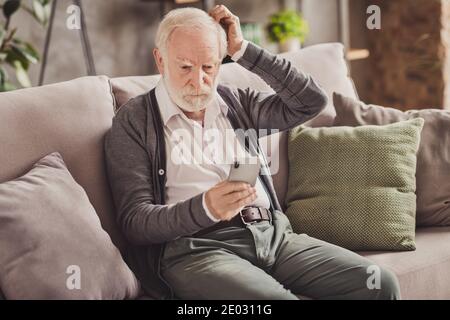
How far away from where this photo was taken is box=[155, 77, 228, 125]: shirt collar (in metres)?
1.76

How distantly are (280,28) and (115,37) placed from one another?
1009 mm

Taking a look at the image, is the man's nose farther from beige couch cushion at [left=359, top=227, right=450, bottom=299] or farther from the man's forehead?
beige couch cushion at [left=359, top=227, right=450, bottom=299]

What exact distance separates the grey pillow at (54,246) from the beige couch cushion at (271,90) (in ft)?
1.43

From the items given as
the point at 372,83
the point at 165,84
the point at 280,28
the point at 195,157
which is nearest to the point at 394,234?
the point at 195,157

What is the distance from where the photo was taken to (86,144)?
5.88ft

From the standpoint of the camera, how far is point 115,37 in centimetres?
391

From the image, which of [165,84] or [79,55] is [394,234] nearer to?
[165,84]

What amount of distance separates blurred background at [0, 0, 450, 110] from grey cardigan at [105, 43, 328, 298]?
145 cm

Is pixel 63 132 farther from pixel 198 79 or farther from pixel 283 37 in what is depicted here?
pixel 283 37

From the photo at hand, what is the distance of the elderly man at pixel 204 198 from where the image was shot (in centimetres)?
156

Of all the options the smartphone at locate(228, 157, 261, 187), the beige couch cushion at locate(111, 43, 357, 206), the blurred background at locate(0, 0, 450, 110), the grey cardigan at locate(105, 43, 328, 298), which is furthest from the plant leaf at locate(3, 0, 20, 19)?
the smartphone at locate(228, 157, 261, 187)

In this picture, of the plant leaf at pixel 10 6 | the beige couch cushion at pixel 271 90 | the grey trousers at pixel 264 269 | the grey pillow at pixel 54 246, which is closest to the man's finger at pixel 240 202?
the grey trousers at pixel 264 269

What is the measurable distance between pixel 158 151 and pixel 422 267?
78 cm

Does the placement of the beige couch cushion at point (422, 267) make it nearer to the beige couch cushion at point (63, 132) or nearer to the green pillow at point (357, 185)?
the green pillow at point (357, 185)
